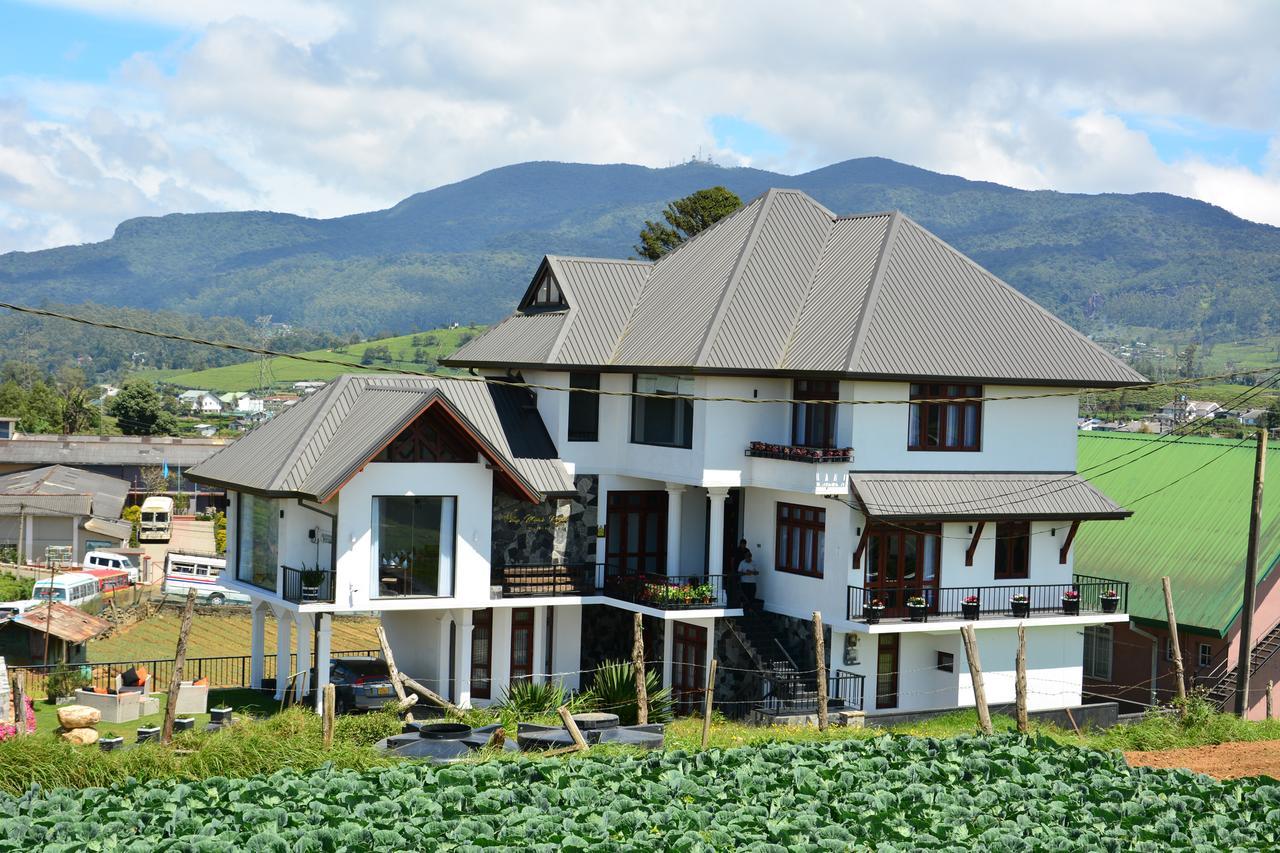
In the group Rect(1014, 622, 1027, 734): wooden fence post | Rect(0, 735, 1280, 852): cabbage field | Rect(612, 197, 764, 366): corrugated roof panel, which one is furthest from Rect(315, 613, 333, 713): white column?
Rect(1014, 622, 1027, 734): wooden fence post

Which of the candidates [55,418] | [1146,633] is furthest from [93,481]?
[1146,633]

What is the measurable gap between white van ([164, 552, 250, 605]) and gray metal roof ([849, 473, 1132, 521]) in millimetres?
36461

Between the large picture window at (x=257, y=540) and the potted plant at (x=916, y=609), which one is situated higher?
the large picture window at (x=257, y=540)

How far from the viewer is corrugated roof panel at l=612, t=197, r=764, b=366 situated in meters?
38.7

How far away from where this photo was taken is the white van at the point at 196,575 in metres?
65.1

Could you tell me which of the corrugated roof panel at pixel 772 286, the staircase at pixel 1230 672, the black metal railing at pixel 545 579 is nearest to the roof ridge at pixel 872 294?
the corrugated roof panel at pixel 772 286

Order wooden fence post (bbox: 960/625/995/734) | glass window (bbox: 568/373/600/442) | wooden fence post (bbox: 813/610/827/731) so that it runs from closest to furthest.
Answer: wooden fence post (bbox: 960/625/995/734) < wooden fence post (bbox: 813/610/827/731) < glass window (bbox: 568/373/600/442)

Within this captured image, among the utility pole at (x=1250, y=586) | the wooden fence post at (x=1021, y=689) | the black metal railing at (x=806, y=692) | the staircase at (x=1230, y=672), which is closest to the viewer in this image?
the wooden fence post at (x=1021, y=689)

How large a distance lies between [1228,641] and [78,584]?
1663 inches

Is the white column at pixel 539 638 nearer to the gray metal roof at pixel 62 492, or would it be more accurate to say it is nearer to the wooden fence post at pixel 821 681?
the wooden fence post at pixel 821 681

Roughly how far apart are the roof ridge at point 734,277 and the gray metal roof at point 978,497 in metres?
4.80

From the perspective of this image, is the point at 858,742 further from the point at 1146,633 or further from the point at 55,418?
the point at 55,418

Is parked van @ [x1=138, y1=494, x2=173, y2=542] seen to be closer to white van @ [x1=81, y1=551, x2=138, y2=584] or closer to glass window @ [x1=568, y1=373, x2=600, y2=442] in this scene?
white van @ [x1=81, y1=551, x2=138, y2=584]

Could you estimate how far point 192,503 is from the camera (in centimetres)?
9688
